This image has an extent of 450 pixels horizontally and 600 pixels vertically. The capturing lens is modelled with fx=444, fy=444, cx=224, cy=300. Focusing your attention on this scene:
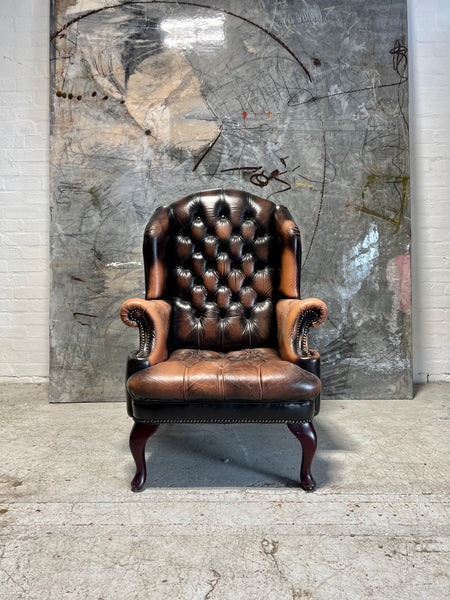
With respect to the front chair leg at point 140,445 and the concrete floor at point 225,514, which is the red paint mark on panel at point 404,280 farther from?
the front chair leg at point 140,445

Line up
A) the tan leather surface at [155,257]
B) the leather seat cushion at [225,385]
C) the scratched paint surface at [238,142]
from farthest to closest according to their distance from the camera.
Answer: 1. the scratched paint surface at [238,142]
2. the tan leather surface at [155,257]
3. the leather seat cushion at [225,385]

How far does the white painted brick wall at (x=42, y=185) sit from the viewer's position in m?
2.96

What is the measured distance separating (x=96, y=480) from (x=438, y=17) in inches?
136

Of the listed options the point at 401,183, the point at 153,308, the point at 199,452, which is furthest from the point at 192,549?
the point at 401,183

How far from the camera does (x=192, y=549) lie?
1300 millimetres

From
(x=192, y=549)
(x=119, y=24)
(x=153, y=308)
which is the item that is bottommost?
(x=192, y=549)

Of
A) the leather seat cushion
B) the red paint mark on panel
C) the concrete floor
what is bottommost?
the concrete floor

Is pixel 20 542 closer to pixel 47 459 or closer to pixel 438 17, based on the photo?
pixel 47 459

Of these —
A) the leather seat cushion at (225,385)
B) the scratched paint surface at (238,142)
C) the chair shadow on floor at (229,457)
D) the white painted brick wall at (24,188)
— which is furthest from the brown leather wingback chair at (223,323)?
the white painted brick wall at (24,188)

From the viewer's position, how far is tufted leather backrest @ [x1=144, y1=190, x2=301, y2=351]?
2127mm

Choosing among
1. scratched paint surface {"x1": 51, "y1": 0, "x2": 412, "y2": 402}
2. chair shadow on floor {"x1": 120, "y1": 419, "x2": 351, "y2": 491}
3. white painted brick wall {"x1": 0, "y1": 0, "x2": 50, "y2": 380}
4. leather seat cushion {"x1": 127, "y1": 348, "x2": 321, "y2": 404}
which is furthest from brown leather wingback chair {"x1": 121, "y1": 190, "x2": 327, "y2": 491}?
white painted brick wall {"x1": 0, "y1": 0, "x2": 50, "y2": 380}

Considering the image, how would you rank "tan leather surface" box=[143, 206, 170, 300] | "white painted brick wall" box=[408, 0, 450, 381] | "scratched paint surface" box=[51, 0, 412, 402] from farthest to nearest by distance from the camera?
"white painted brick wall" box=[408, 0, 450, 381] → "scratched paint surface" box=[51, 0, 412, 402] → "tan leather surface" box=[143, 206, 170, 300]

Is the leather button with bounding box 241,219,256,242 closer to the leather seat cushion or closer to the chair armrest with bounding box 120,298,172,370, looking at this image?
the chair armrest with bounding box 120,298,172,370

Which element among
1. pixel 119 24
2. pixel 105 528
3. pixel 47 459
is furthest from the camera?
pixel 119 24
